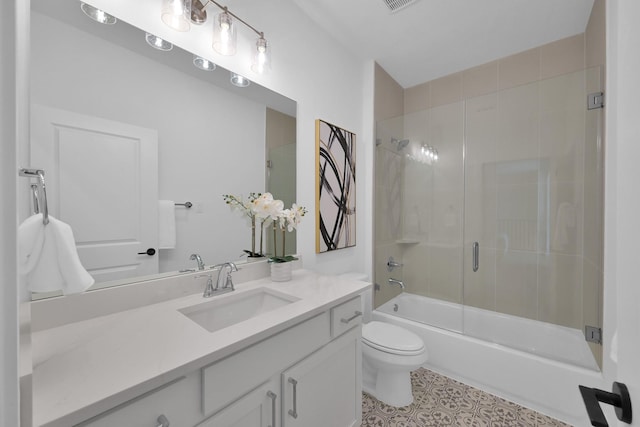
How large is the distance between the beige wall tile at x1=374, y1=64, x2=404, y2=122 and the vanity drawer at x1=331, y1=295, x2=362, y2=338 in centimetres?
178

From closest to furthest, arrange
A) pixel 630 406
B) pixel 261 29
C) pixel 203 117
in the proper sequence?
pixel 630 406
pixel 203 117
pixel 261 29

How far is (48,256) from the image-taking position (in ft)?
2.06

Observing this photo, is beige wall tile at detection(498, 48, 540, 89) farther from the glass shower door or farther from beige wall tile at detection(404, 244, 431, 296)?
beige wall tile at detection(404, 244, 431, 296)

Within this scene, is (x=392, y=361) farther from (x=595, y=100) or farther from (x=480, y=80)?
(x=480, y=80)

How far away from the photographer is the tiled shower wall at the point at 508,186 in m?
1.88

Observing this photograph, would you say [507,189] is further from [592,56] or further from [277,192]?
[277,192]

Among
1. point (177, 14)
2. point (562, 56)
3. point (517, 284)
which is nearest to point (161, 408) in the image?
point (177, 14)

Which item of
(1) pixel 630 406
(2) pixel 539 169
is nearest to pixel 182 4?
(1) pixel 630 406

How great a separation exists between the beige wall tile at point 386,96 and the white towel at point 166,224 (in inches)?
76.7

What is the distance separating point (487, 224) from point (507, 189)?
319 millimetres

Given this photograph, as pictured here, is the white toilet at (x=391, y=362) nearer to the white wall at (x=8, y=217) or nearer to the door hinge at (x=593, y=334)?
the door hinge at (x=593, y=334)

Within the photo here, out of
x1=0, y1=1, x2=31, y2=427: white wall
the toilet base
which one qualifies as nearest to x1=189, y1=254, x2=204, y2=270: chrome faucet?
x1=0, y1=1, x2=31, y2=427: white wall

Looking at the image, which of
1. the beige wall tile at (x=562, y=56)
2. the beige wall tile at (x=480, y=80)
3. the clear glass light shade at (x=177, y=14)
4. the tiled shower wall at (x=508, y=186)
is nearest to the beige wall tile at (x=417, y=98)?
the tiled shower wall at (x=508, y=186)

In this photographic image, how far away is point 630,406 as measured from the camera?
17.8 inches
